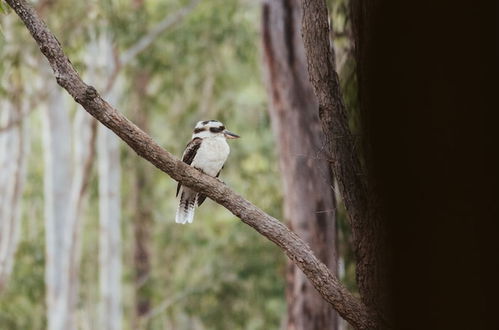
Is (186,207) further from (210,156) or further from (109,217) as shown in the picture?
(109,217)

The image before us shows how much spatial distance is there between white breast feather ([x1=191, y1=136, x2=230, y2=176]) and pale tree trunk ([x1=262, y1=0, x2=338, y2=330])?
1857 millimetres

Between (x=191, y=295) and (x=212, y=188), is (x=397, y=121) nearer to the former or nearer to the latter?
(x=212, y=188)

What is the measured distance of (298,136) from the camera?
21.7ft

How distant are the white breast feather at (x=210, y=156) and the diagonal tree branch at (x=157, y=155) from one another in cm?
171

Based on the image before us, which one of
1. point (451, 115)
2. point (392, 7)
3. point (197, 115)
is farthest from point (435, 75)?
point (197, 115)

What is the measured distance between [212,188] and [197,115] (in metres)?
11.5

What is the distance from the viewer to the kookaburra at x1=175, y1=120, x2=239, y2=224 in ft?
15.1

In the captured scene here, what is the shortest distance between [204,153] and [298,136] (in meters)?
2.08

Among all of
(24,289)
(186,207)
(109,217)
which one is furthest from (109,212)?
(186,207)

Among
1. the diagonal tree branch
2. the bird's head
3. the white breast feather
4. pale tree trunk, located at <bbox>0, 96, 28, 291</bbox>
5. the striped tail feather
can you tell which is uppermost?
pale tree trunk, located at <bbox>0, 96, 28, 291</bbox>

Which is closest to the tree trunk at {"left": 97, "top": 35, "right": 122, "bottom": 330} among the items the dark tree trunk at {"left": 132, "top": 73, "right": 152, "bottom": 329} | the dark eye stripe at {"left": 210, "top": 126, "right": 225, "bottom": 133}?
the dark tree trunk at {"left": 132, "top": 73, "right": 152, "bottom": 329}

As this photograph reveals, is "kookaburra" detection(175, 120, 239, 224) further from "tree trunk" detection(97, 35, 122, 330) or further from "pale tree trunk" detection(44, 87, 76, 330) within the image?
"tree trunk" detection(97, 35, 122, 330)

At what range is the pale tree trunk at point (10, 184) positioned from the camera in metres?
9.39

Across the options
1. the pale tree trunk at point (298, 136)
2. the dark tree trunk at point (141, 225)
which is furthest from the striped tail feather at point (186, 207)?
the dark tree trunk at point (141, 225)
